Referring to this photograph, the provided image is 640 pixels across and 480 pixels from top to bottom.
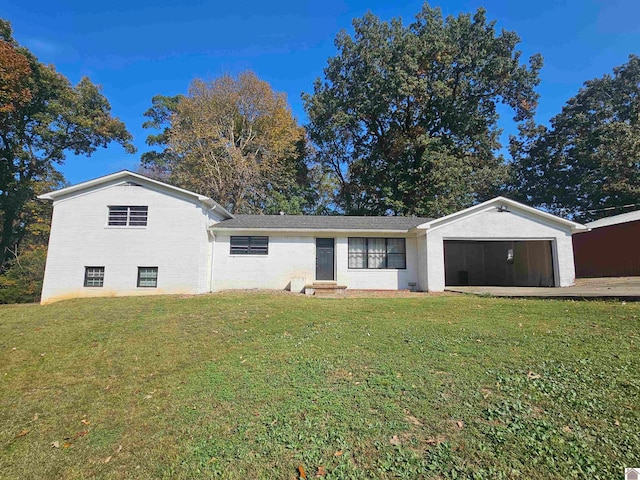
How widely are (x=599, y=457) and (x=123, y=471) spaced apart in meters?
3.98

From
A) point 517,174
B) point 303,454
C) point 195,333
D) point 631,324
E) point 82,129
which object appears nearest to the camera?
point 303,454

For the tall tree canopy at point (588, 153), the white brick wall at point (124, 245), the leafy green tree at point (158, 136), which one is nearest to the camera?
the white brick wall at point (124, 245)

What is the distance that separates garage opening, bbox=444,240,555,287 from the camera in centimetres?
1532

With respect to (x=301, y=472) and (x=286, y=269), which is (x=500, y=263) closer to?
(x=286, y=269)

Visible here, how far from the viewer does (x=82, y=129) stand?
2528 centimetres

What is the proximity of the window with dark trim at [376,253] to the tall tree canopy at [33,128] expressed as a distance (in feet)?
73.0

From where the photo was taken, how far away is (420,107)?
2555 centimetres

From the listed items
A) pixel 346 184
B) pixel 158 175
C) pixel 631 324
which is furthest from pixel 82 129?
pixel 631 324

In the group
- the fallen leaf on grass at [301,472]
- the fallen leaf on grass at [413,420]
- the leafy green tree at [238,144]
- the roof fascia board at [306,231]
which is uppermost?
the leafy green tree at [238,144]

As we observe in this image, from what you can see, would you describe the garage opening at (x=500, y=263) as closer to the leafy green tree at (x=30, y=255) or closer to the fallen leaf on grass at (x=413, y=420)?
the fallen leaf on grass at (x=413, y=420)

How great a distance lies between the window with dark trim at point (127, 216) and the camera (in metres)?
14.3

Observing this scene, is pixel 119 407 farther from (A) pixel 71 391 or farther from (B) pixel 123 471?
(B) pixel 123 471

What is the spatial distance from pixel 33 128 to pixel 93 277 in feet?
57.8

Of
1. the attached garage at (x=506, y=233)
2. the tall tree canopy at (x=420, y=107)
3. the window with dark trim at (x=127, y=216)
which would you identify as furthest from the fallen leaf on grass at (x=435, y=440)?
the tall tree canopy at (x=420, y=107)
